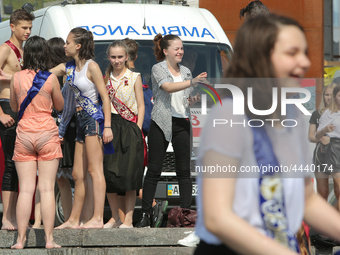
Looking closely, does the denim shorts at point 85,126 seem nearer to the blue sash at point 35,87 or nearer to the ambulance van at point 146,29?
the blue sash at point 35,87

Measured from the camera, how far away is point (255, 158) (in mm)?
2699

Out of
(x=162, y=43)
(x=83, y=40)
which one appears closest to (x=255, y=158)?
(x=83, y=40)

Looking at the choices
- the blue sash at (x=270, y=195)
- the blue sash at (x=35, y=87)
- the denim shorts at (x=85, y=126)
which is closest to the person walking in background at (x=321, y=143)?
the denim shorts at (x=85, y=126)

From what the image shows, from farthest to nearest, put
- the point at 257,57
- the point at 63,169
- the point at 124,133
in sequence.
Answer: the point at 63,169 < the point at 124,133 < the point at 257,57

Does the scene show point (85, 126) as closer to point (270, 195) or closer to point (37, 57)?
point (37, 57)

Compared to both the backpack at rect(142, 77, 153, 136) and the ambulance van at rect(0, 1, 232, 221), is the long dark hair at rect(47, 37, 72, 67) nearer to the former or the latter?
the backpack at rect(142, 77, 153, 136)

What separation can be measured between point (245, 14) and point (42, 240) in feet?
9.32

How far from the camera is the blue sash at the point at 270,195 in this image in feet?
8.87

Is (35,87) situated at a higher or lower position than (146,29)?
lower

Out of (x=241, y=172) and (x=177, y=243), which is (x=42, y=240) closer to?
(x=177, y=243)

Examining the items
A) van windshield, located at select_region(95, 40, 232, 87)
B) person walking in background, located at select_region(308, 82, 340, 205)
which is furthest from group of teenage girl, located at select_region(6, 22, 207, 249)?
van windshield, located at select_region(95, 40, 232, 87)

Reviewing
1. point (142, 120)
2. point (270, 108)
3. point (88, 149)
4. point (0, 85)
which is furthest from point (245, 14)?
point (270, 108)

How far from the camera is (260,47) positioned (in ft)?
8.81

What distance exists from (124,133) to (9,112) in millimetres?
1152
